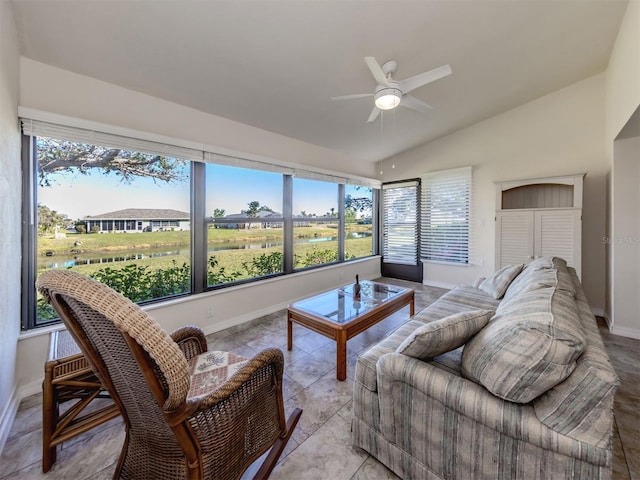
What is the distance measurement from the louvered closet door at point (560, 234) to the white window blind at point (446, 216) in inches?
41.4

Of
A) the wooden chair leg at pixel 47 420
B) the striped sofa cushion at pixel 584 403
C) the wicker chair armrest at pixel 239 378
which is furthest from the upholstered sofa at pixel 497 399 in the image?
the wooden chair leg at pixel 47 420

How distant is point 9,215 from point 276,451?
7.18 feet

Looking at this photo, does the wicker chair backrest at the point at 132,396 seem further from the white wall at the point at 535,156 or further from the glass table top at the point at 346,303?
the white wall at the point at 535,156

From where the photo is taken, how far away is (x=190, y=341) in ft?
5.14

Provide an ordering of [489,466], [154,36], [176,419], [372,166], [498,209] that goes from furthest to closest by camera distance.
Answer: [372,166], [498,209], [154,36], [489,466], [176,419]

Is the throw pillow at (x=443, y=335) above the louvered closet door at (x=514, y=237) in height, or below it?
below

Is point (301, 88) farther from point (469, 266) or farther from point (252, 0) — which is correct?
point (469, 266)

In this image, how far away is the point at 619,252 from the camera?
9.37 feet

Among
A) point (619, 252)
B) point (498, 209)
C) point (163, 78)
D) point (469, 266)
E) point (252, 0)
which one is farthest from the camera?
point (469, 266)

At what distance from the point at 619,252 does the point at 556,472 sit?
3.29 meters

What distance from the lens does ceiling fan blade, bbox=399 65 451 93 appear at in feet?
6.45

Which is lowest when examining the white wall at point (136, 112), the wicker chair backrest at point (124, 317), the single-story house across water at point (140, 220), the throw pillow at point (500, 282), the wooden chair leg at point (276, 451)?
the wooden chair leg at point (276, 451)

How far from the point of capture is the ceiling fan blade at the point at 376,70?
1.85m

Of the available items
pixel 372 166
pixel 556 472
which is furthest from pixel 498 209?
pixel 556 472
